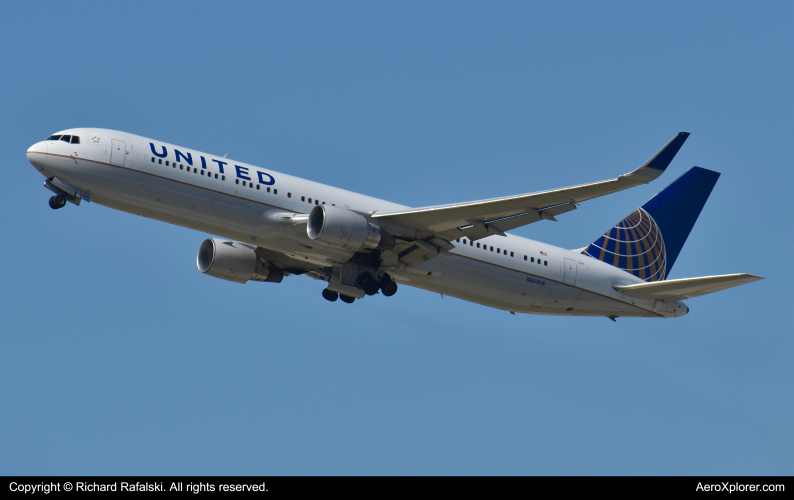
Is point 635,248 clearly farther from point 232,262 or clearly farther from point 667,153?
point 232,262

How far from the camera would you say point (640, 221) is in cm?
4325

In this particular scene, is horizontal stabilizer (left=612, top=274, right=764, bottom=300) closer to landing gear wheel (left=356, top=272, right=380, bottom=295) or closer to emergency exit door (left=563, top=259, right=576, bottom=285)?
emergency exit door (left=563, top=259, right=576, bottom=285)

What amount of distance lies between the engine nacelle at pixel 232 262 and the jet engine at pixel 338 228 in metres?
6.39

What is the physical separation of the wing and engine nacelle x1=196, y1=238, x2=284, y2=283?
6.95m

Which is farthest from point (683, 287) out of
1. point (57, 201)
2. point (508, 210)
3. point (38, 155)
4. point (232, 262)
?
point (38, 155)

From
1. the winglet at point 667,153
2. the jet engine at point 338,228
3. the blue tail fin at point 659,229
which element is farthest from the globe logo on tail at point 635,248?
the winglet at point 667,153

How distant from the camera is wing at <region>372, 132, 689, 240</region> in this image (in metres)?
28.2

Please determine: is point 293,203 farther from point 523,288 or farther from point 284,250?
point 523,288

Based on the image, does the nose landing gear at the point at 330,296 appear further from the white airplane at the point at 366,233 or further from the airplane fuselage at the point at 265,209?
the airplane fuselage at the point at 265,209

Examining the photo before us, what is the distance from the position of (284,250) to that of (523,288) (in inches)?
392

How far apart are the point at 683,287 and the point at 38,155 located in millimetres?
24986

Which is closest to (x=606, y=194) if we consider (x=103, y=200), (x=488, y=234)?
(x=488, y=234)

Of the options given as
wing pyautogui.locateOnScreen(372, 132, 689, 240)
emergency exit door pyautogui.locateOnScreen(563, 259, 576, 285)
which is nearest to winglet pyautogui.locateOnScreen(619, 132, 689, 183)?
wing pyautogui.locateOnScreen(372, 132, 689, 240)

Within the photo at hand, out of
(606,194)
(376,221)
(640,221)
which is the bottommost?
(606,194)
